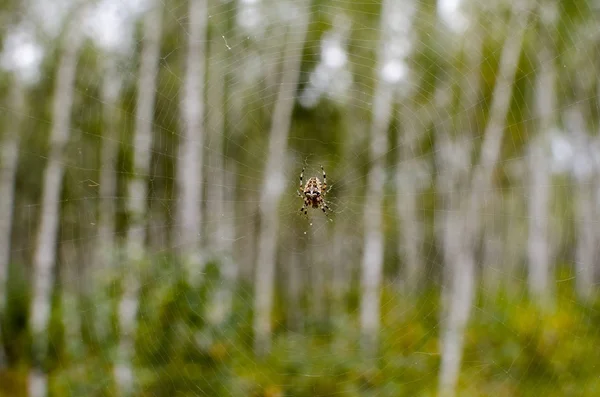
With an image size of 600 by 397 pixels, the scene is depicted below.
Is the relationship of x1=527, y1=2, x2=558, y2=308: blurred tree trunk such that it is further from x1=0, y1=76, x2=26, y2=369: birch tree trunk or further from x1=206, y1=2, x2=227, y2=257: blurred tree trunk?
x1=0, y1=76, x2=26, y2=369: birch tree trunk

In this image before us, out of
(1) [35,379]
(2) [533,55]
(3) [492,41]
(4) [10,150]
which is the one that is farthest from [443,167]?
(1) [35,379]

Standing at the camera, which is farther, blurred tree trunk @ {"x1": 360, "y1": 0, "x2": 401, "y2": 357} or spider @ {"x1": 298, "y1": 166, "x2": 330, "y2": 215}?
blurred tree trunk @ {"x1": 360, "y1": 0, "x2": 401, "y2": 357}

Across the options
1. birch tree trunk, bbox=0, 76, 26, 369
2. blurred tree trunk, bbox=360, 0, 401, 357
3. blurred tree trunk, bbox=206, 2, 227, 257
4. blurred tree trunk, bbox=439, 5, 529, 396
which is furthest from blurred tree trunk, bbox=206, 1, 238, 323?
birch tree trunk, bbox=0, 76, 26, 369

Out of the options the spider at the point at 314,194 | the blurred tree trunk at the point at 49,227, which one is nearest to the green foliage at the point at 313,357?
the blurred tree trunk at the point at 49,227

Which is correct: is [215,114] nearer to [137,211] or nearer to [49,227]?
[49,227]

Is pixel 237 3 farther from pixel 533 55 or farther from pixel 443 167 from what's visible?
pixel 443 167

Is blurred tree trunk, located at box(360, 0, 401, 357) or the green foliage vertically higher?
blurred tree trunk, located at box(360, 0, 401, 357)

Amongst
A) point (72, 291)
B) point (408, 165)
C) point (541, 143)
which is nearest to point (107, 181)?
point (72, 291)
